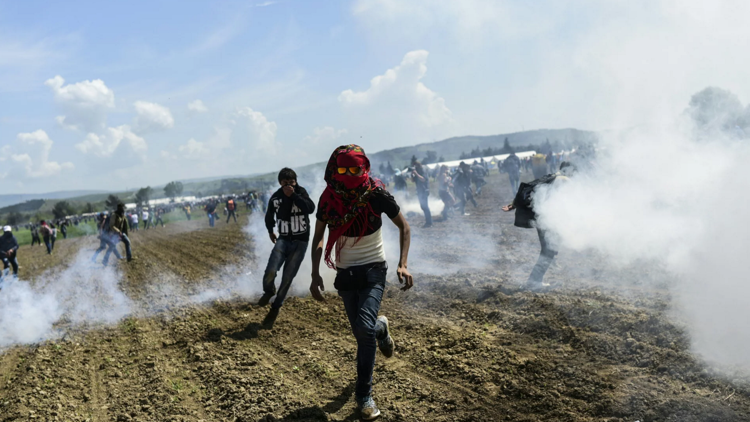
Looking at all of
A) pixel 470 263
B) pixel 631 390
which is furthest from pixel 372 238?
pixel 470 263

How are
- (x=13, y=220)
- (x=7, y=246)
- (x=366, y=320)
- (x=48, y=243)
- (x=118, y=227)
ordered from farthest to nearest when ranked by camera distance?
(x=13, y=220) < (x=48, y=243) < (x=118, y=227) < (x=7, y=246) < (x=366, y=320)

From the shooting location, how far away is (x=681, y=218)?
640 cm

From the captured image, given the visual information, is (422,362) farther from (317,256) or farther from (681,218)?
(681,218)

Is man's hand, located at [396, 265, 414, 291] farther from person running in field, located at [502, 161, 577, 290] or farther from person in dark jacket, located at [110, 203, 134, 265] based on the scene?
person in dark jacket, located at [110, 203, 134, 265]

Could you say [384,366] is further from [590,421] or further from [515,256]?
[515,256]

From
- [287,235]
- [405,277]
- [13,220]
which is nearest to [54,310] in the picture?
[287,235]

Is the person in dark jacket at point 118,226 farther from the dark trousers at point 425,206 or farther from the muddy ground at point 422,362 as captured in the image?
the dark trousers at point 425,206

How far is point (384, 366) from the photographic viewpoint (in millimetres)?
4934

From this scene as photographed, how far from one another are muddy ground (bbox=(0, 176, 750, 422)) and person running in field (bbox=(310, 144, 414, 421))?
566 millimetres

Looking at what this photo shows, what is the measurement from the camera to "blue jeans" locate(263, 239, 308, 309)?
22.5 feet

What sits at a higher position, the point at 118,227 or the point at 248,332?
the point at 118,227

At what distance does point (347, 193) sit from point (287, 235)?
10.2 feet

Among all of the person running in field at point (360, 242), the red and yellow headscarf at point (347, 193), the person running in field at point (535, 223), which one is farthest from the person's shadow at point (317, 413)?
the person running in field at point (535, 223)

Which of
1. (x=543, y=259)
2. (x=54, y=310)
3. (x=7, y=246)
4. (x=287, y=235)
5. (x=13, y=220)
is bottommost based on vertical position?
(x=13, y=220)
